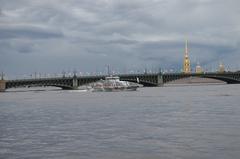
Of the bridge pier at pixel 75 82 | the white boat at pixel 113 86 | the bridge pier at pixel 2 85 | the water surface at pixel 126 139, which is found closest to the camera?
the water surface at pixel 126 139

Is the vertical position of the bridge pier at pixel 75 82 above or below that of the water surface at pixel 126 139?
above

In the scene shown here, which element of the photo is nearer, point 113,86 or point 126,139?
point 126,139

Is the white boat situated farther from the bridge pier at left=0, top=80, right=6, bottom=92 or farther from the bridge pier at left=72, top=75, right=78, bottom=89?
the bridge pier at left=0, top=80, right=6, bottom=92

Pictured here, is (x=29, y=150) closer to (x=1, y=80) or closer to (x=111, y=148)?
(x=111, y=148)

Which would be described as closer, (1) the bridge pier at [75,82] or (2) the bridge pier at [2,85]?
(1) the bridge pier at [75,82]

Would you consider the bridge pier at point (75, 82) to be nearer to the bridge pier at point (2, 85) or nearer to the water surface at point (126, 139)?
the bridge pier at point (2, 85)

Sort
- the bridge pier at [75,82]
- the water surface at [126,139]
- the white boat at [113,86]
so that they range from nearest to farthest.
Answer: the water surface at [126,139]
the white boat at [113,86]
the bridge pier at [75,82]

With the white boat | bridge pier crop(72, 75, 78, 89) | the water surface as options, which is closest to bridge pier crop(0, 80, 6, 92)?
bridge pier crop(72, 75, 78, 89)

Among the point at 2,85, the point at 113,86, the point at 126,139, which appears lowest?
the point at 126,139

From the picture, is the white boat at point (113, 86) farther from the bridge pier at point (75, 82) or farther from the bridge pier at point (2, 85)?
the bridge pier at point (2, 85)

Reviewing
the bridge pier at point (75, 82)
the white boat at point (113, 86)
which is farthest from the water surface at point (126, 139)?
the bridge pier at point (75, 82)

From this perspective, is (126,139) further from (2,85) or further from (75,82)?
(2,85)

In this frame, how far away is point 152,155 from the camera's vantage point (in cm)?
2773

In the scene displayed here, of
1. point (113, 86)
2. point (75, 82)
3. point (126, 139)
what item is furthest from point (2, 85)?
point (126, 139)
